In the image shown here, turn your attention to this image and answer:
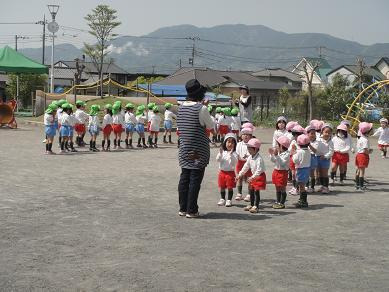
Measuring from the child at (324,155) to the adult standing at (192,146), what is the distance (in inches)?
142

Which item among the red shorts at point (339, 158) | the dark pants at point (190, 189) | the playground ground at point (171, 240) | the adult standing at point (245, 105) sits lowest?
the playground ground at point (171, 240)

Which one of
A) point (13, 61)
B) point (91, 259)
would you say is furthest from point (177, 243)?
point (13, 61)

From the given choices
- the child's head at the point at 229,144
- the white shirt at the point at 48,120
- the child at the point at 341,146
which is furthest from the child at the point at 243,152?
the white shirt at the point at 48,120

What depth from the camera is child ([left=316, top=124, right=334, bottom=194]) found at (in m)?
11.6

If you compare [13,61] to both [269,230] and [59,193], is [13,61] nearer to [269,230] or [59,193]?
[59,193]

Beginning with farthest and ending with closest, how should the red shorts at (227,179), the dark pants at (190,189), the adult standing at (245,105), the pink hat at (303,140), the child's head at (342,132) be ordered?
1. the adult standing at (245,105)
2. the child's head at (342,132)
3. the pink hat at (303,140)
4. the red shorts at (227,179)
5. the dark pants at (190,189)

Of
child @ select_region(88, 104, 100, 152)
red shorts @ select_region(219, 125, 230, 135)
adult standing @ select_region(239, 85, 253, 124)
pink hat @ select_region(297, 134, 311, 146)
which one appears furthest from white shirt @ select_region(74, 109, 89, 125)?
pink hat @ select_region(297, 134, 311, 146)

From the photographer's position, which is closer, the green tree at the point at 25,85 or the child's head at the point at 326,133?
the child's head at the point at 326,133

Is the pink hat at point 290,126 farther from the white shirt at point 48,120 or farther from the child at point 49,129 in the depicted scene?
the white shirt at point 48,120

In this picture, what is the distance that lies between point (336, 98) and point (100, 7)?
34.5m

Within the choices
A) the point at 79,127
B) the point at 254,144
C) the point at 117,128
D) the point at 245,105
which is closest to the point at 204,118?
the point at 254,144

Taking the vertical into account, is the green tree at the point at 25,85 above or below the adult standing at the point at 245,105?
above

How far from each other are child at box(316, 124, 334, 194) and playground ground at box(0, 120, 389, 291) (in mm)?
292

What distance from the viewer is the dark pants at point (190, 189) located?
862cm
